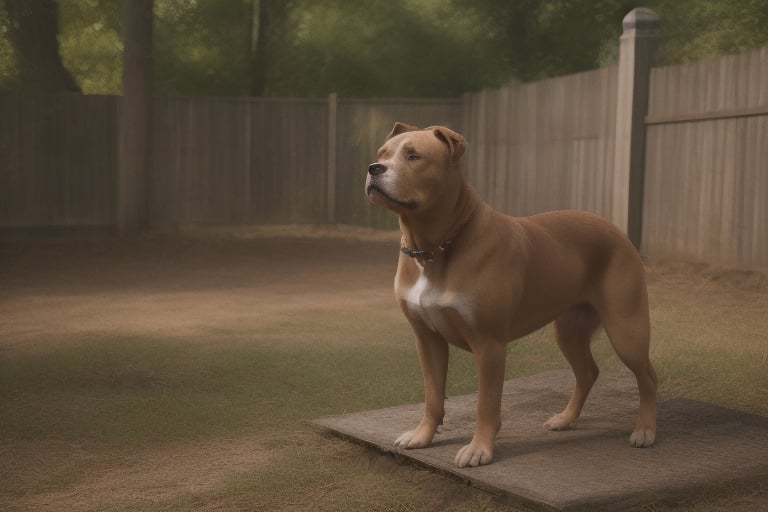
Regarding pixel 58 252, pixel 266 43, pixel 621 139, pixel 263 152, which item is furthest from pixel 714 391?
Answer: pixel 266 43

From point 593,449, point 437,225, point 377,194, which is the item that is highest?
point 377,194

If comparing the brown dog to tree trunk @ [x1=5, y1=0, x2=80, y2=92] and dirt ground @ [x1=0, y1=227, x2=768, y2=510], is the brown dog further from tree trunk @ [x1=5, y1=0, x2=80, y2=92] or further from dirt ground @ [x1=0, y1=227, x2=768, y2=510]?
tree trunk @ [x1=5, y1=0, x2=80, y2=92]

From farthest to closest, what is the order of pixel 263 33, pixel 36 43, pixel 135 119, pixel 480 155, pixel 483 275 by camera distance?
pixel 263 33, pixel 480 155, pixel 36 43, pixel 135 119, pixel 483 275

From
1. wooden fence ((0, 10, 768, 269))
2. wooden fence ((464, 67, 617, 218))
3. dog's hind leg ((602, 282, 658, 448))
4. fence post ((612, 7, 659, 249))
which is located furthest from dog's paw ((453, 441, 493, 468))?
wooden fence ((464, 67, 617, 218))

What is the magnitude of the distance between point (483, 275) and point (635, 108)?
7.83 m

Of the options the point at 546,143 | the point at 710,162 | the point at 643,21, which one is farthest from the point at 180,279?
the point at 643,21

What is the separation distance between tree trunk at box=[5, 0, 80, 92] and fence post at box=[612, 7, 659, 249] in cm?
873

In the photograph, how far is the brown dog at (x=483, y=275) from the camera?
3783mm

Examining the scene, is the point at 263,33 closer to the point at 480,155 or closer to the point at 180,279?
the point at 480,155

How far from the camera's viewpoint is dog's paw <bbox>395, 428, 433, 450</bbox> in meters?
4.14

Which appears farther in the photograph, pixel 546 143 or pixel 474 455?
pixel 546 143

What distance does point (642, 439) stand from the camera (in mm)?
4172

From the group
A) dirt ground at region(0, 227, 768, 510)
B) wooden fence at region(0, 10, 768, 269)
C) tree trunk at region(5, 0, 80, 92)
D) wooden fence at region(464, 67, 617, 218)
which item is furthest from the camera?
tree trunk at region(5, 0, 80, 92)

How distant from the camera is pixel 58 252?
13023mm
